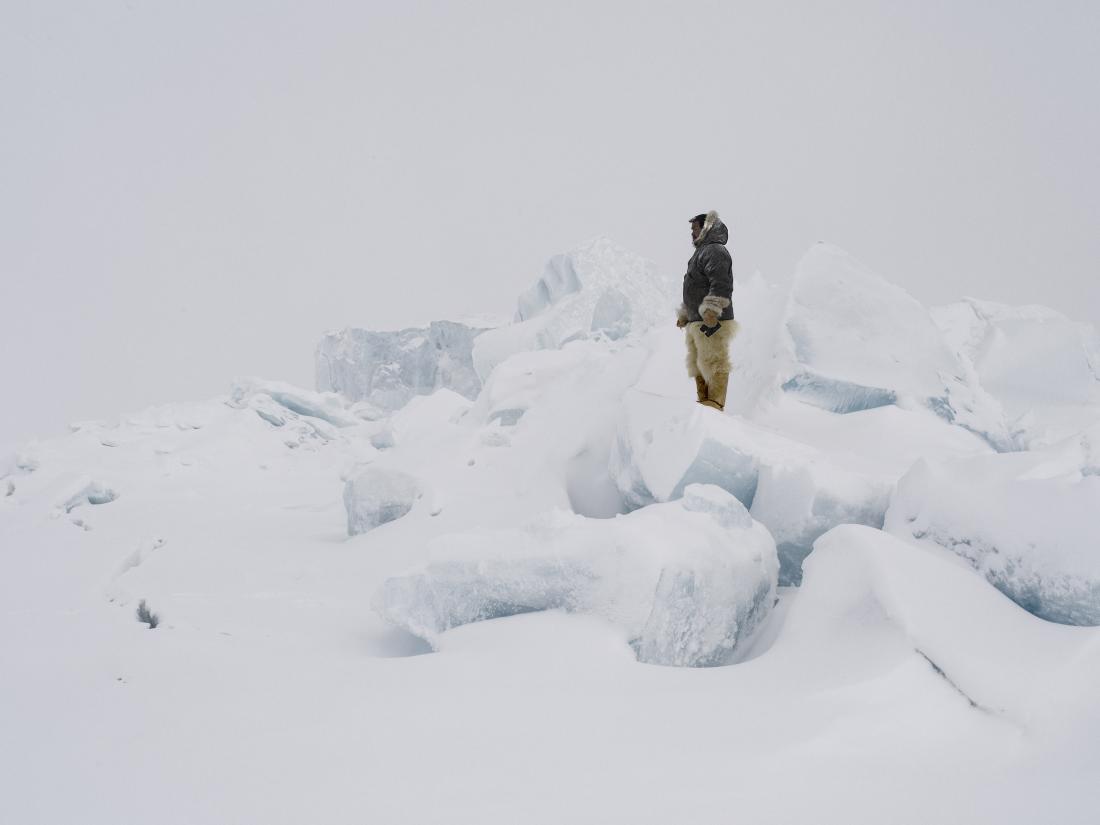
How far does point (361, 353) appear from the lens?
3016 cm

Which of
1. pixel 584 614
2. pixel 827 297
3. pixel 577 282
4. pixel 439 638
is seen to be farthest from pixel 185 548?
pixel 577 282

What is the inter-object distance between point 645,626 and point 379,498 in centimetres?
333

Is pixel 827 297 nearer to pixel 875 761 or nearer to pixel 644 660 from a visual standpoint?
pixel 644 660

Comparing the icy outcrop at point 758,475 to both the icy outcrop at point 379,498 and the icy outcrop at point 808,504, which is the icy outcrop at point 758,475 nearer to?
the icy outcrop at point 808,504

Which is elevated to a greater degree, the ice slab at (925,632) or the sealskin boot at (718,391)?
the sealskin boot at (718,391)

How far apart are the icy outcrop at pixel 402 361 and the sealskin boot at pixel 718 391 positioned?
77.7 ft

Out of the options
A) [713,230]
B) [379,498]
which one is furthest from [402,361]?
[713,230]

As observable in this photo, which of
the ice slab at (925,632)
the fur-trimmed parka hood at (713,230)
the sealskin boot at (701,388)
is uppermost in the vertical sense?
the fur-trimmed parka hood at (713,230)

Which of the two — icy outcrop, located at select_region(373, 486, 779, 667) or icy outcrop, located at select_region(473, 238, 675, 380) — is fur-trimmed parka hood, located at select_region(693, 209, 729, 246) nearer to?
icy outcrop, located at select_region(373, 486, 779, 667)

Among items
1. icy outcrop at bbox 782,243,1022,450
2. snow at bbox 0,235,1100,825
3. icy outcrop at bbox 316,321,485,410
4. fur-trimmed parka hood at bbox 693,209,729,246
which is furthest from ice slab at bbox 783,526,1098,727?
icy outcrop at bbox 316,321,485,410

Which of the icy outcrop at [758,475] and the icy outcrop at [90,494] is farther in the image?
the icy outcrop at [90,494]

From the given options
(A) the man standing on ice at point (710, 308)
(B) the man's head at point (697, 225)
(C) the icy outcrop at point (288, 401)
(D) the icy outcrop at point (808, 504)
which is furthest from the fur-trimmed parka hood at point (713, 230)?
(C) the icy outcrop at point (288, 401)

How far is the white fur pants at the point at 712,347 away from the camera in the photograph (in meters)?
4.55

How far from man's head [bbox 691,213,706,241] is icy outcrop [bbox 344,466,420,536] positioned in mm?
2887
